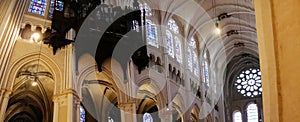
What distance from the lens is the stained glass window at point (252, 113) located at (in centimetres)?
3406

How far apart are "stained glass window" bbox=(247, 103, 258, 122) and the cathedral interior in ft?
13.8

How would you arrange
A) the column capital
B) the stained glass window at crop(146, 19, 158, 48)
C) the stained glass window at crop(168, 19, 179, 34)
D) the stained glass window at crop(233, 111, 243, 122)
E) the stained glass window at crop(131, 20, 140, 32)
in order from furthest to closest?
the stained glass window at crop(233, 111, 243, 122)
the stained glass window at crop(168, 19, 179, 34)
the stained glass window at crop(146, 19, 158, 48)
the stained glass window at crop(131, 20, 140, 32)
the column capital

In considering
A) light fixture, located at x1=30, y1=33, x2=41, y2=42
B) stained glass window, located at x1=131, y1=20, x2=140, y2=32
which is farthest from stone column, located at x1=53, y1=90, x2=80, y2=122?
stained glass window, located at x1=131, y1=20, x2=140, y2=32

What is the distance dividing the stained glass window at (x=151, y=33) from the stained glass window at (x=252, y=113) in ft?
50.9

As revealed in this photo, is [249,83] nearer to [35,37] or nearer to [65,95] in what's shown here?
[65,95]

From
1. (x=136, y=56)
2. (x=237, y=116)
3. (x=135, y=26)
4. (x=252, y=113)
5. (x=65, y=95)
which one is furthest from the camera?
(x=237, y=116)

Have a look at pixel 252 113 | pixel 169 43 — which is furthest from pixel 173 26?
pixel 252 113

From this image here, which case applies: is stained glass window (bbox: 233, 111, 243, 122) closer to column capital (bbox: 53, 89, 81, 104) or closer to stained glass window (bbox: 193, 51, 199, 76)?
stained glass window (bbox: 193, 51, 199, 76)

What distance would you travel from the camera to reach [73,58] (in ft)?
52.2

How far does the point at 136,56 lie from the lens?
1783 cm

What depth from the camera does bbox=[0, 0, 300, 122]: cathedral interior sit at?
136 inches

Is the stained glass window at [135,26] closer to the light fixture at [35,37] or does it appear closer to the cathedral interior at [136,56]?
the cathedral interior at [136,56]

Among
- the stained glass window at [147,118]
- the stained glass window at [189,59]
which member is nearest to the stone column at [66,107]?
the stained glass window at [147,118]

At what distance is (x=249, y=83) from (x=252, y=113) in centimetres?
244
